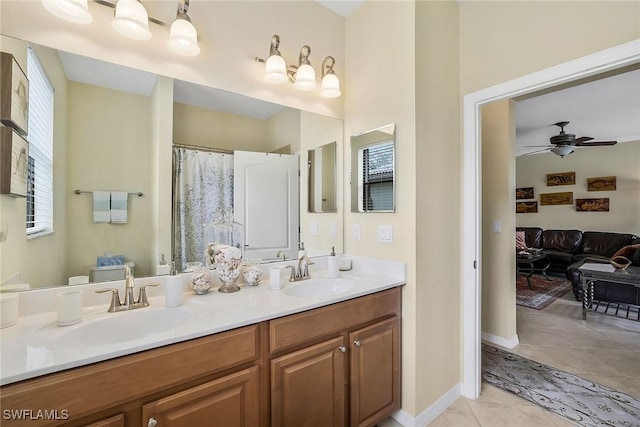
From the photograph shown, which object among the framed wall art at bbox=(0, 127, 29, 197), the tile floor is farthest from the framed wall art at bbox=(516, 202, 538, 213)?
the framed wall art at bbox=(0, 127, 29, 197)

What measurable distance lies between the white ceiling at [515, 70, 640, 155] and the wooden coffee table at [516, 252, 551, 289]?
2.14 metres

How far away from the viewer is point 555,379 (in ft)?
7.20

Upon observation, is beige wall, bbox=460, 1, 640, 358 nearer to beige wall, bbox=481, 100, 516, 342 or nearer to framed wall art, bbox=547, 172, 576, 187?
beige wall, bbox=481, 100, 516, 342

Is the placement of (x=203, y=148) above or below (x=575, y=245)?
above

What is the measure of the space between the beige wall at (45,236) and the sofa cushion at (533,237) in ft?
24.3

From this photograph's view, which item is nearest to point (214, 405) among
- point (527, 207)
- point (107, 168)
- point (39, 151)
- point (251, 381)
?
point (251, 381)

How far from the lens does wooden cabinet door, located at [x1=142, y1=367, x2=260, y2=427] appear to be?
0.93 metres

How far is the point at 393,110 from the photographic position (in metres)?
1.83

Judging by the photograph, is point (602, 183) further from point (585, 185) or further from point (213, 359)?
A: point (213, 359)

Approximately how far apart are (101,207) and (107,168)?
181 millimetres

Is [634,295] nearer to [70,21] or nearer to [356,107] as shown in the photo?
[356,107]

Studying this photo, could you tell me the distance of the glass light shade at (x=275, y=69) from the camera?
1.70 meters

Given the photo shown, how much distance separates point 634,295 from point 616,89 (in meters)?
2.38

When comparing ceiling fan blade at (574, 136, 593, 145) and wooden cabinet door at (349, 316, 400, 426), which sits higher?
ceiling fan blade at (574, 136, 593, 145)
